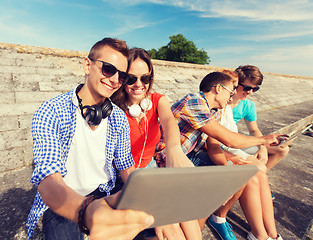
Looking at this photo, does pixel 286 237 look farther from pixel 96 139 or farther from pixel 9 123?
pixel 9 123

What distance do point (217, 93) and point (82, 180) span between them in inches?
74.0

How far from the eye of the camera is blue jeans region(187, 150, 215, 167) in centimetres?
228

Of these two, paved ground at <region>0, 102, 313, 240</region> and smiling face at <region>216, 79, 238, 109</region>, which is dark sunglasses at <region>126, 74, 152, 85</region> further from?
paved ground at <region>0, 102, 313, 240</region>

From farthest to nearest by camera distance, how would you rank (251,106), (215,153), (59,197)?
(251,106) < (215,153) < (59,197)

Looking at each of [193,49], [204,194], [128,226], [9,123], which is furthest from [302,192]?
[193,49]

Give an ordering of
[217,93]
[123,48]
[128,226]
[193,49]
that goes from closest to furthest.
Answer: [128,226] → [123,48] → [217,93] → [193,49]

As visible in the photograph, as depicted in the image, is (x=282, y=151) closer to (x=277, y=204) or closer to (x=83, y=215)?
(x=277, y=204)

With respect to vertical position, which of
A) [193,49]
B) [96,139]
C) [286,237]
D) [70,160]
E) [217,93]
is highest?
[193,49]

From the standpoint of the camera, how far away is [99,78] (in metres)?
1.43

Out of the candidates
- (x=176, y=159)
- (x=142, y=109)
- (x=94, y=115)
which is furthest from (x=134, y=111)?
(x=176, y=159)

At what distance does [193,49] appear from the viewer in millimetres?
39156

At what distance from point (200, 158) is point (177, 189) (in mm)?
1845

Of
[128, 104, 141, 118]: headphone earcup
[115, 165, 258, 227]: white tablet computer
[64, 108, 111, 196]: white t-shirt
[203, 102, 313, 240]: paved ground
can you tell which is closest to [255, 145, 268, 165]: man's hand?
[203, 102, 313, 240]: paved ground

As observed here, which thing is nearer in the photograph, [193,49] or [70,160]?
[70,160]
